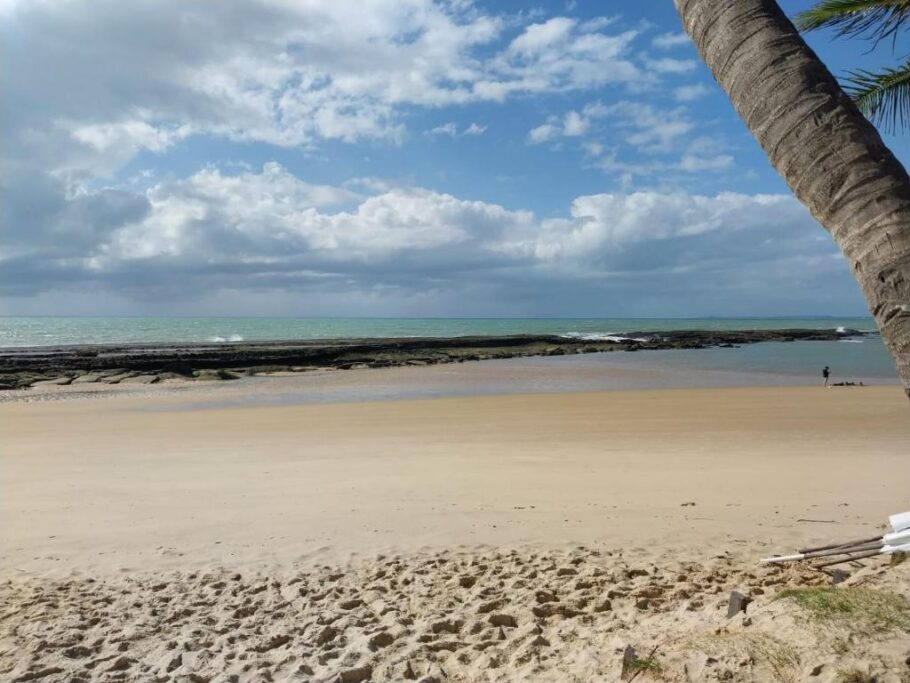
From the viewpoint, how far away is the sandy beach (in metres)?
4.25

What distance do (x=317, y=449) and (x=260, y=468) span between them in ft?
6.70

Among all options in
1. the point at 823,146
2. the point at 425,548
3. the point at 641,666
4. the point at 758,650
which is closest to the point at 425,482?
the point at 425,548

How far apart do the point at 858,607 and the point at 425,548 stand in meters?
3.95

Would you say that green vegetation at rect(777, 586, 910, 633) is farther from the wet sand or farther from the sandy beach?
the wet sand

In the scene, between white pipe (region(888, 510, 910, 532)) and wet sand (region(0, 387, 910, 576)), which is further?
wet sand (region(0, 387, 910, 576))

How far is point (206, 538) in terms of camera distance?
23.5 feet

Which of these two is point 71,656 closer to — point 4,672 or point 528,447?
point 4,672

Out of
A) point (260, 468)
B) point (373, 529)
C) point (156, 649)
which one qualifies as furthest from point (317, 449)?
point (156, 649)

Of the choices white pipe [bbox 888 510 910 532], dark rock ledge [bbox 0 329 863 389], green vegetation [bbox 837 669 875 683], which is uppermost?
dark rock ledge [bbox 0 329 863 389]

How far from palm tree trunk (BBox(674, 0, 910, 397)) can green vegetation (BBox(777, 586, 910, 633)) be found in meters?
1.66

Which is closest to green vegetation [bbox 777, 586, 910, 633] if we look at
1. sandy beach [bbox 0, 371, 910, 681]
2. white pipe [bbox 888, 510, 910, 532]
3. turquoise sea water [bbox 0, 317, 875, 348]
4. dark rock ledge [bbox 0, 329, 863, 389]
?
sandy beach [bbox 0, 371, 910, 681]

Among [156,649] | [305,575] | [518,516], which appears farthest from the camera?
[518,516]

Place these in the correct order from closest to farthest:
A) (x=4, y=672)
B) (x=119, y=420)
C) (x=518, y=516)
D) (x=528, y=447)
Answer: (x=4, y=672) < (x=518, y=516) < (x=528, y=447) < (x=119, y=420)

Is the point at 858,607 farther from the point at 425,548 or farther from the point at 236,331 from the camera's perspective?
the point at 236,331
